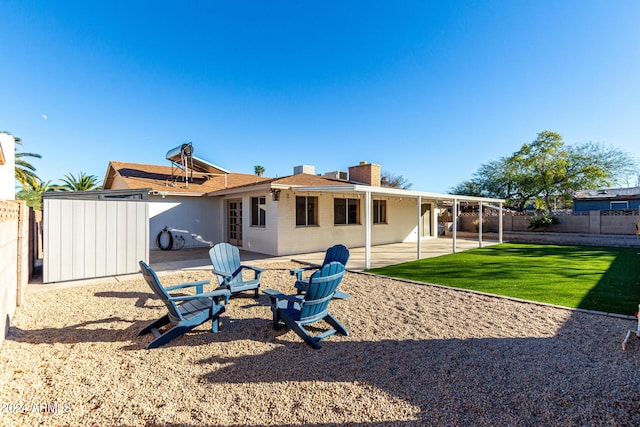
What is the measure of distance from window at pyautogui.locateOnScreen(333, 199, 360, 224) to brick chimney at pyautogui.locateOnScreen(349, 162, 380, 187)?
2.29m

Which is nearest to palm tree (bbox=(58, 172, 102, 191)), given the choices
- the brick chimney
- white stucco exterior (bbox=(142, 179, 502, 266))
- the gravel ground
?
white stucco exterior (bbox=(142, 179, 502, 266))

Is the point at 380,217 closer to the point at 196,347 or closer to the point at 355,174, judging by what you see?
the point at 355,174

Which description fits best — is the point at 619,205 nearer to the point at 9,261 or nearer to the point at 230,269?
the point at 230,269

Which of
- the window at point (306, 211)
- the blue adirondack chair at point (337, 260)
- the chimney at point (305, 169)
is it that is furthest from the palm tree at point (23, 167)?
the blue adirondack chair at point (337, 260)

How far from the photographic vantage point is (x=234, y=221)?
13.0m

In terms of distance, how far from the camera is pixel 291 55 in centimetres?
1360

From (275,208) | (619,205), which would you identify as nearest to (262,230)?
(275,208)

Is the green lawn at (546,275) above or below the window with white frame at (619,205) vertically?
below

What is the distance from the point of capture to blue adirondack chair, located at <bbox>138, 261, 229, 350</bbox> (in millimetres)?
3426

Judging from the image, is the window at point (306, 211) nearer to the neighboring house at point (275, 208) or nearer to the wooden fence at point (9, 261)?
the neighboring house at point (275, 208)

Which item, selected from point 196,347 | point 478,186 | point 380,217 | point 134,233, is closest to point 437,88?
point 380,217

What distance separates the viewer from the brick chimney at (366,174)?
568 inches

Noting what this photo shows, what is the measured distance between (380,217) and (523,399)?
1186 cm

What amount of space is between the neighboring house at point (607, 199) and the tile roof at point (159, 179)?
2486cm
